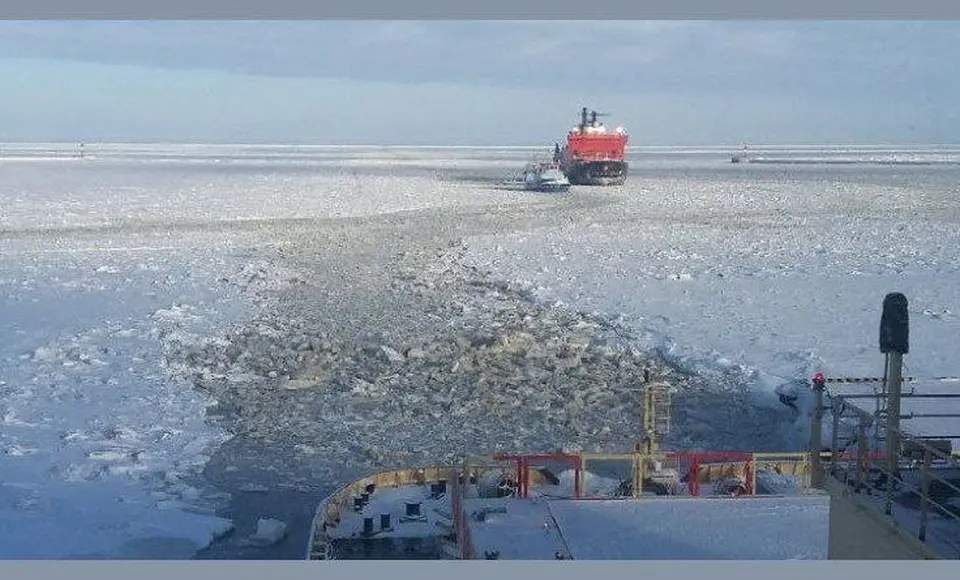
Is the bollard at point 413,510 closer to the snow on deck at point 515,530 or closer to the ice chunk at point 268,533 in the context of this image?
the snow on deck at point 515,530

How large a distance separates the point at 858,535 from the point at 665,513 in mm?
1541

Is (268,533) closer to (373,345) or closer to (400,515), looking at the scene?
(400,515)

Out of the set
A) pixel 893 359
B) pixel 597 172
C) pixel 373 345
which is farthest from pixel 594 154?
pixel 893 359

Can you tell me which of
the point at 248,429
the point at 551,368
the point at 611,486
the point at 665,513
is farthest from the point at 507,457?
the point at 551,368

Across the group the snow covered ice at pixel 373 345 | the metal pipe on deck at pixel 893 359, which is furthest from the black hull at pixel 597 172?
the metal pipe on deck at pixel 893 359

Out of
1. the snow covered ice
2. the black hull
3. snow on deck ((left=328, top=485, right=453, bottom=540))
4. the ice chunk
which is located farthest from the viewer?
the black hull

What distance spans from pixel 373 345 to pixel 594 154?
18.9 metres

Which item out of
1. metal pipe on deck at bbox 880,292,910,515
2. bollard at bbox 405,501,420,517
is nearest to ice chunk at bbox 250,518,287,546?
bollard at bbox 405,501,420,517

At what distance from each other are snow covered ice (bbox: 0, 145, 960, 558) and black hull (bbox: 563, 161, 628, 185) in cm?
861

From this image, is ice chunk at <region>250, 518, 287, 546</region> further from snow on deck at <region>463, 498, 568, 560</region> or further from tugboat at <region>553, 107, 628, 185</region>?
tugboat at <region>553, 107, 628, 185</region>

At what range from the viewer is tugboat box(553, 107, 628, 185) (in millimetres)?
26188

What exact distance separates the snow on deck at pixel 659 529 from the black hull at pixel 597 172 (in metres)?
22.2

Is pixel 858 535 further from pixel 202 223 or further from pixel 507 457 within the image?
pixel 202 223

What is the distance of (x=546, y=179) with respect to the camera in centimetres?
2625
